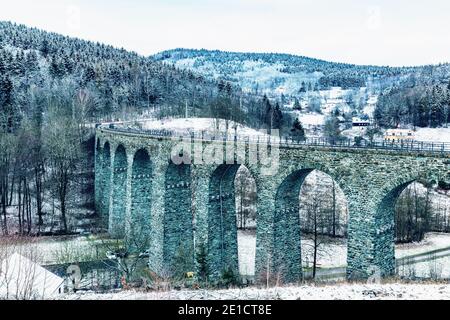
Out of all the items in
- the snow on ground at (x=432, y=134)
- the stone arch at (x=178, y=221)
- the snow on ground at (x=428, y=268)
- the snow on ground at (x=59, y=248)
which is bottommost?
the snow on ground at (x=428, y=268)

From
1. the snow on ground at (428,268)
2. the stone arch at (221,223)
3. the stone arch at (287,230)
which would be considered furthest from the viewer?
the snow on ground at (428,268)

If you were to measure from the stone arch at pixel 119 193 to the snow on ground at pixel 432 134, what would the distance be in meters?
58.5

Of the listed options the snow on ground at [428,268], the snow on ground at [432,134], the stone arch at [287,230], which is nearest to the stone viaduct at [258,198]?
the stone arch at [287,230]

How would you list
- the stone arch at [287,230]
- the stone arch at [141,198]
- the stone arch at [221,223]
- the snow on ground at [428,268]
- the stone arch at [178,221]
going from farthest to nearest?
the stone arch at [141,198]
the snow on ground at [428,268]
the stone arch at [178,221]
the stone arch at [221,223]
the stone arch at [287,230]

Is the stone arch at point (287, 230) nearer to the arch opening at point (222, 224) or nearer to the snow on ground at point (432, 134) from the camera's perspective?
the arch opening at point (222, 224)

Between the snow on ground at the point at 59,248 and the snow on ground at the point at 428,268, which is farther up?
the snow on ground at the point at 59,248

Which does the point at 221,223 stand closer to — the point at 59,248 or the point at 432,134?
the point at 59,248

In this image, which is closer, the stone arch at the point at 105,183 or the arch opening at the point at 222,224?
the arch opening at the point at 222,224

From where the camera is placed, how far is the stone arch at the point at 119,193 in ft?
166

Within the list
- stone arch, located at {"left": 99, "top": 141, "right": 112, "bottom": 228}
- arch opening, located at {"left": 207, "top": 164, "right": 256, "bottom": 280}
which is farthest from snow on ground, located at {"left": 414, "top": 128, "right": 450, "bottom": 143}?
arch opening, located at {"left": 207, "top": 164, "right": 256, "bottom": 280}

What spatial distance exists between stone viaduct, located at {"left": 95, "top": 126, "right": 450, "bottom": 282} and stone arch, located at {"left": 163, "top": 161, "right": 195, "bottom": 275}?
0.09 meters

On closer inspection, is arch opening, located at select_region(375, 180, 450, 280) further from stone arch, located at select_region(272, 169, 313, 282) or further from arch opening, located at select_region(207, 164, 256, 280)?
arch opening, located at select_region(207, 164, 256, 280)

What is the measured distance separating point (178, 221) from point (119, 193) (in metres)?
13.1

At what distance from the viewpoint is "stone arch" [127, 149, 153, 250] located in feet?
149
